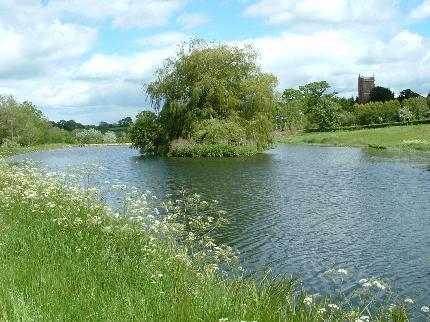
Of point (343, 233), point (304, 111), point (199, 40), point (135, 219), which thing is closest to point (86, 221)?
point (135, 219)

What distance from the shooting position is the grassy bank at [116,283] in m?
6.31

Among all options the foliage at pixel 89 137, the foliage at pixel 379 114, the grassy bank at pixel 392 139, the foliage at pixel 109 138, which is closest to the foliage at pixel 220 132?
the grassy bank at pixel 392 139

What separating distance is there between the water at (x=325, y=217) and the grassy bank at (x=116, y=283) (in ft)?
5.47

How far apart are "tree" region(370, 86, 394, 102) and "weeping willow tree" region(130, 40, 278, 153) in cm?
9011

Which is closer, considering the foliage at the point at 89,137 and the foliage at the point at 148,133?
the foliage at the point at 148,133

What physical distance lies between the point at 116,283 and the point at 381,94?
14538cm

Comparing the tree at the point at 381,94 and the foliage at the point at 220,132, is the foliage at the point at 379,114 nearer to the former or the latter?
the tree at the point at 381,94

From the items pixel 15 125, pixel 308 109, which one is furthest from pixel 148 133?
pixel 308 109

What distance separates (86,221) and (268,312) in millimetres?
6481

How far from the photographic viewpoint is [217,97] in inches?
2334

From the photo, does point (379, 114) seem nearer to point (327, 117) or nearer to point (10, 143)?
point (327, 117)

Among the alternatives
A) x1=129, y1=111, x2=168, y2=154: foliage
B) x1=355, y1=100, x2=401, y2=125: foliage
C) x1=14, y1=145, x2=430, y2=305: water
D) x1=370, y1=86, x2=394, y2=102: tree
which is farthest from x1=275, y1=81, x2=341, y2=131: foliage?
x1=14, y1=145, x2=430, y2=305: water

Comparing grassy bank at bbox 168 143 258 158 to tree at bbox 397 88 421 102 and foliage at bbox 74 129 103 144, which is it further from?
foliage at bbox 74 129 103 144

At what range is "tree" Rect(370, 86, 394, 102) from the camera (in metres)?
141
